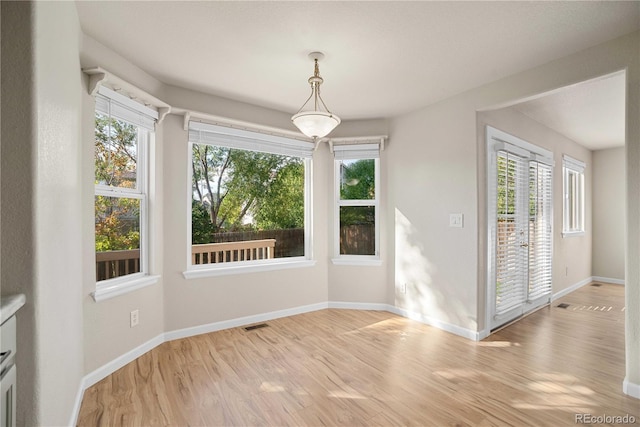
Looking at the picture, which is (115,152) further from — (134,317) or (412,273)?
(412,273)

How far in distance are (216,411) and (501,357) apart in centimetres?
235

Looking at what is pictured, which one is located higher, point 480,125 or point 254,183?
point 480,125

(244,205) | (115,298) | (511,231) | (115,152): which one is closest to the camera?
(115,298)

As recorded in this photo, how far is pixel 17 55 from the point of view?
1192mm

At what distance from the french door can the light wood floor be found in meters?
0.43

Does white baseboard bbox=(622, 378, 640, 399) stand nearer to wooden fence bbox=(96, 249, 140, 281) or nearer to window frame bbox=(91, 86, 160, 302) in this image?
window frame bbox=(91, 86, 160, 302)

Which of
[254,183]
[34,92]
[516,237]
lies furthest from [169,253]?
[516,237]

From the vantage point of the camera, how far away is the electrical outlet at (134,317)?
269cm

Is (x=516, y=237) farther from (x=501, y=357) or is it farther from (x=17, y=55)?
(x=17, y=55)

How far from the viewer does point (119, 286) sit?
253 cm

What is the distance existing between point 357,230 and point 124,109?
2857mm

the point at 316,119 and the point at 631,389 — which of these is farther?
the point at 316,119

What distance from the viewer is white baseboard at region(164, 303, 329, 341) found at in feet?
10.4

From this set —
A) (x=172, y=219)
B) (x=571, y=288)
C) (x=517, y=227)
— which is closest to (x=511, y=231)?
(x=517, y=227)
